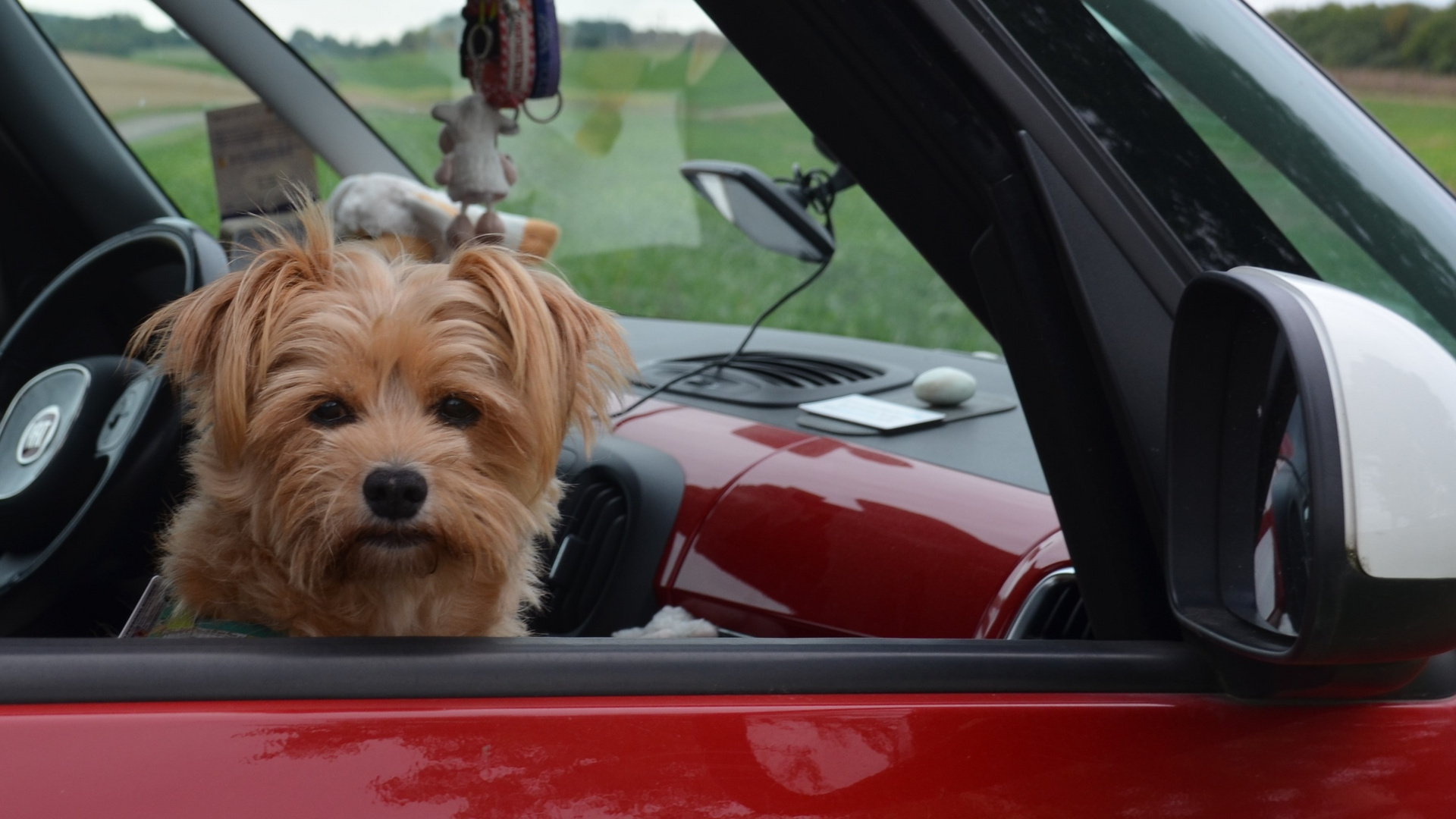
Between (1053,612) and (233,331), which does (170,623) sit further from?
(1053,612)

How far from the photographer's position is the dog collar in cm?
173

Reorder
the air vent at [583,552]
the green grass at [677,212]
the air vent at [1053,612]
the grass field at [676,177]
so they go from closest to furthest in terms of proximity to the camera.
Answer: the air vent at [1053,612], the air vent at [583,552], the grass field at [676,177], the green grass at [677,212]

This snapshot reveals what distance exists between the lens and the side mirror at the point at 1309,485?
3.52 ft

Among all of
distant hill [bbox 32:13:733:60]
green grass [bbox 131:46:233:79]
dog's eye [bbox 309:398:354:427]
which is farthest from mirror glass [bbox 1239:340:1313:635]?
green grass [bbox 131:46:233:79]

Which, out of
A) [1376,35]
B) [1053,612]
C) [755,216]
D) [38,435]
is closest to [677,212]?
[755,216]

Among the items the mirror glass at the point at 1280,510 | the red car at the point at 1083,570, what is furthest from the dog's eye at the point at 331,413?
the mirror glass at the point at 1280,510

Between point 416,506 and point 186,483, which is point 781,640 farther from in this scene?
point 186,483

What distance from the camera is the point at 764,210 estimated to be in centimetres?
301

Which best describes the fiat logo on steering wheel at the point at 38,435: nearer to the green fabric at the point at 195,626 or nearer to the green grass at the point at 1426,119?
the green fabric at the point at 195,626

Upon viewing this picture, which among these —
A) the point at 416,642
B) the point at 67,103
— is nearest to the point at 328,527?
the point at 416,642

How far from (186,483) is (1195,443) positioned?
1766 millimetres

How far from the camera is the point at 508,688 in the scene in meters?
1.27

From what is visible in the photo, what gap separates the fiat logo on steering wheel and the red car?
1142mm

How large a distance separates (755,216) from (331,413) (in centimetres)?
150
